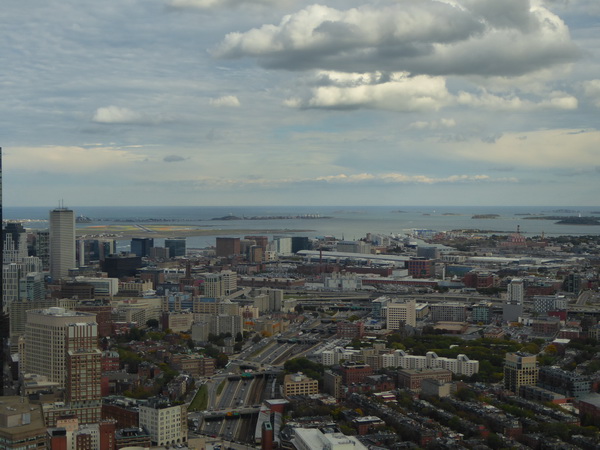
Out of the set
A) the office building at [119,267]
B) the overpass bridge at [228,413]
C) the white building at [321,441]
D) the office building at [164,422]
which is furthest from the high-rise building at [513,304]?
the office building at [119,267]

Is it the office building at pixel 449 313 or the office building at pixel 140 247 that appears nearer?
the office building at pixel 449 313

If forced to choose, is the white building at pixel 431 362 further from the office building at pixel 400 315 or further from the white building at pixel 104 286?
the white building at pixel 104 286

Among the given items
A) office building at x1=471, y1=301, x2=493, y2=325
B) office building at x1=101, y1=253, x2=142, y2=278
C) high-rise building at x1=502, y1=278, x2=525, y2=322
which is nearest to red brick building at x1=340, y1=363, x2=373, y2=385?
office building at x1=471, y1=301, x2=493, y2=325

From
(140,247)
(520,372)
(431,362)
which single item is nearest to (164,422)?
(520,372)

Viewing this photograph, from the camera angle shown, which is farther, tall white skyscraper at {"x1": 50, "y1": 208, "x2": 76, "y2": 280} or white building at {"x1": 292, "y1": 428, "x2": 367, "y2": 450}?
tall white skyscraper at {"x1": 50, "y1": 208, "x2": 76, "y2": 280}

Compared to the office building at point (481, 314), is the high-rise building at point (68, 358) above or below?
above

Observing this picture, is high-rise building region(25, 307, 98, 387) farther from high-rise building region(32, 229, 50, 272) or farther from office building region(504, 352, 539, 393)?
high-rise building region(32, 229, 50, 272)
